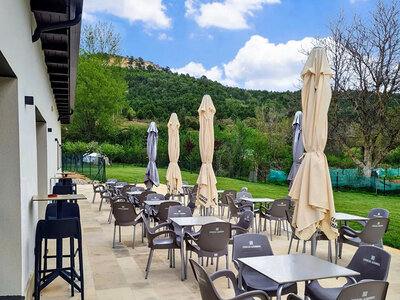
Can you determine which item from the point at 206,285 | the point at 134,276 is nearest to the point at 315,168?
the point at 206,285

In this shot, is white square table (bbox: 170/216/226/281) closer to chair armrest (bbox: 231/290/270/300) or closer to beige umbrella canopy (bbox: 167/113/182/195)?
chair armrest (bbox: 231/290/270/300)

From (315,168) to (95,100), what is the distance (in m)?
29.2

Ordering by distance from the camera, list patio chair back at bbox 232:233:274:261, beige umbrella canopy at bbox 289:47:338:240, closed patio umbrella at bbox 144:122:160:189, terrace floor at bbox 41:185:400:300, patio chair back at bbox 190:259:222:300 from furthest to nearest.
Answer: closed patio umbrella at bbox 144:122:160:189
terrace floor at bbox 41:185:400:300
beige umbrella canopy at bbox 289:47:338:240
patio chair back at bbox 232:233:274:261
patio chair back at bbox 190:259:222:300

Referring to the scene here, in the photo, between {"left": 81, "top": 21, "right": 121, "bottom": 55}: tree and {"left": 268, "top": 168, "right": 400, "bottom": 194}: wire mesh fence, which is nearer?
{"left": 268, "top": 168, "right": 400, "bottom": 194}: wire mesh fence

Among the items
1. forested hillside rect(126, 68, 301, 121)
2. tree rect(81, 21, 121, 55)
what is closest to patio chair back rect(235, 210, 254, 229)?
forested hillside rect(126, 68, 301, 121)

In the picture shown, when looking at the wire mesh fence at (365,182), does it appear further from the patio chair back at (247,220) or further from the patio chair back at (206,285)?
the patio chair back at (206,285)

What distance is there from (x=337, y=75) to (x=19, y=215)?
846 inches

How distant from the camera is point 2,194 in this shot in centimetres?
327

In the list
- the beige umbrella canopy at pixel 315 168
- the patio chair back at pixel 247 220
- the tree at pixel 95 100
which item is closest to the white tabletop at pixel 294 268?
the beige umbrella canopy at pixel 315 168

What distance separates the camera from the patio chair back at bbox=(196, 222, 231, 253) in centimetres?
458

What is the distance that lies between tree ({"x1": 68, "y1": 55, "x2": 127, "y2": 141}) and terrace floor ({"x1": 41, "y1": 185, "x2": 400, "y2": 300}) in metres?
25.2

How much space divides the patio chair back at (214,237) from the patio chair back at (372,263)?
1663 mm

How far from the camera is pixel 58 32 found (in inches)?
189

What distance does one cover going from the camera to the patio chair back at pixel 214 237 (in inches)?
180
